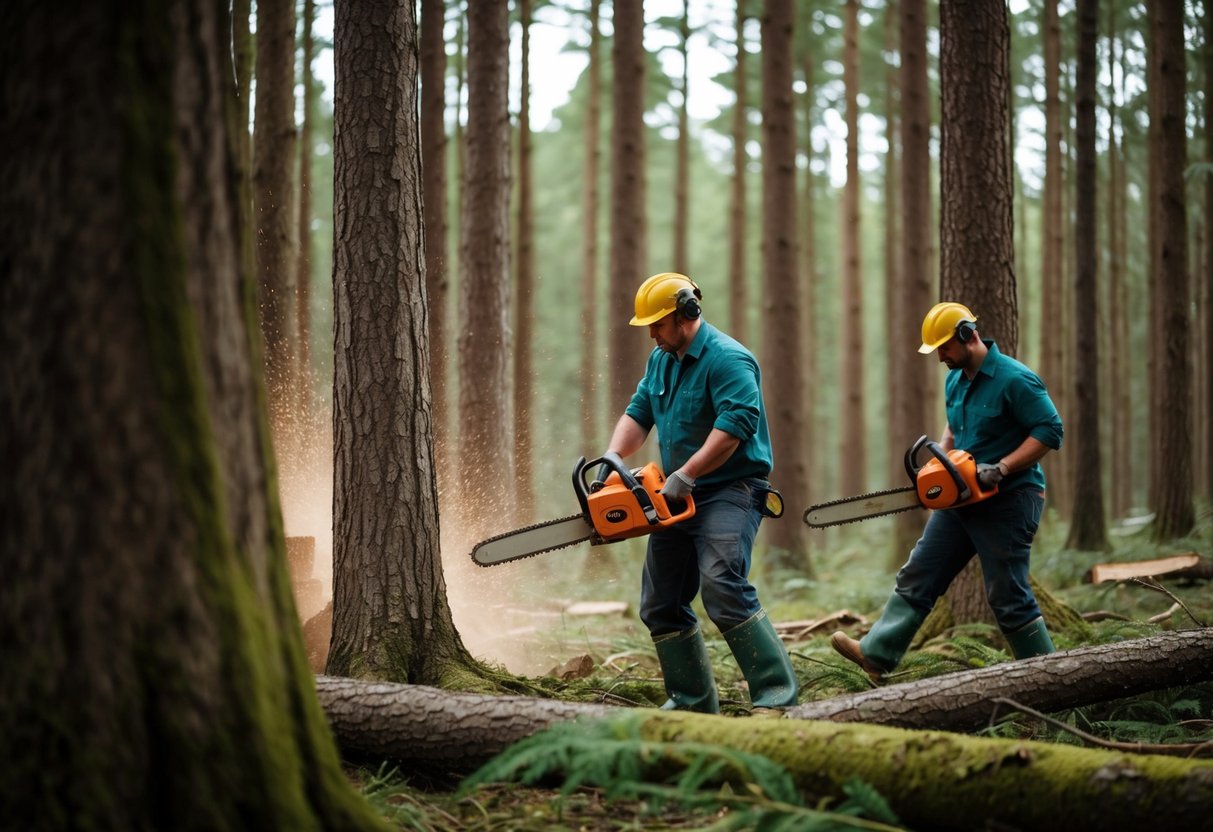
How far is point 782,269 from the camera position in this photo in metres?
12.6

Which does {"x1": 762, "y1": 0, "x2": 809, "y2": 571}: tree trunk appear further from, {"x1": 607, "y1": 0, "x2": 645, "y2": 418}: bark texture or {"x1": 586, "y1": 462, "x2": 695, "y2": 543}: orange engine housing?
{"x1": 586, "y1": 462, "x2": 695, "y2": 543}: orange engine housing

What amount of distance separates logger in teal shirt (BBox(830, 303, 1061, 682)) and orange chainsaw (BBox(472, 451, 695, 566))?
64.1 inches

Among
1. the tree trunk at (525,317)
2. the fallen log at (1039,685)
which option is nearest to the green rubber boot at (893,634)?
the fallen log at (1039,685)

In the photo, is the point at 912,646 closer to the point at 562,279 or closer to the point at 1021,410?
the point at 1021,410

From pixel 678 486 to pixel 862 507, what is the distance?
141 cm

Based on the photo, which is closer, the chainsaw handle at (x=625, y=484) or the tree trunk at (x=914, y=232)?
the chainsaw handle at (x=625, y=484)

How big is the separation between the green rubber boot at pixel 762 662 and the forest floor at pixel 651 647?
56 centimetres

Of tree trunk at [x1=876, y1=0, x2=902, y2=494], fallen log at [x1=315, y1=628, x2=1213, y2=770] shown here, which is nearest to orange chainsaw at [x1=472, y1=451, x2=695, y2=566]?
fallen log at [x1=315, y1=628, x2=1213, y2=770]

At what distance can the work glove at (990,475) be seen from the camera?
200 inches

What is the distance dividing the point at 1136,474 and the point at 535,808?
37098 mm

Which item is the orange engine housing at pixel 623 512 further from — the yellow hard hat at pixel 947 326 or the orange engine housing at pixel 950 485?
the yellow hard hat at pixel 947 326

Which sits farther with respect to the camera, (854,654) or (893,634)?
(854,654)

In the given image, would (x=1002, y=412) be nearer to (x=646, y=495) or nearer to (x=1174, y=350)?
(x=646, y=495)

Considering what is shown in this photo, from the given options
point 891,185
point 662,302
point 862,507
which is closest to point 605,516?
point 662,302
